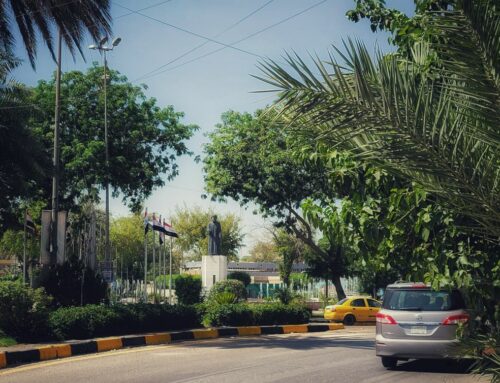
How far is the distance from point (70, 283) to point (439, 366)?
11.2 m

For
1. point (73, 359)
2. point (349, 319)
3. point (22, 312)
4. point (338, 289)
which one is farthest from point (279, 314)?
point (338, 289)

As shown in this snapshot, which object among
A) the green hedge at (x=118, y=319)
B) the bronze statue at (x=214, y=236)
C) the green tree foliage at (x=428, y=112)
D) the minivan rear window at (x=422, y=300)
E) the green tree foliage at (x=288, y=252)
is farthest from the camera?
the green tree foliage at (x=288, y=252)

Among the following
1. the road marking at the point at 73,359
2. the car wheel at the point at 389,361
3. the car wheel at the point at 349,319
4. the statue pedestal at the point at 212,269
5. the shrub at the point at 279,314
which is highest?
the statue pedestal at the point at 212,269

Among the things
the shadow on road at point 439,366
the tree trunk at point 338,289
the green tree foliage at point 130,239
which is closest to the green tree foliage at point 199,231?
the green tree foliage at point 130,239

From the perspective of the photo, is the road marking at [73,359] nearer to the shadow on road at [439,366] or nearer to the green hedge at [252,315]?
the green hedge at [252,315]

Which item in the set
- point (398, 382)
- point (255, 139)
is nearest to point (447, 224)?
point (398, 382)

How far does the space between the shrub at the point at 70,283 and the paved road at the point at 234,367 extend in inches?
182

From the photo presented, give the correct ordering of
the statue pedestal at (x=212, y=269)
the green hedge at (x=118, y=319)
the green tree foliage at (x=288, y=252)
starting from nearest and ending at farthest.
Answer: the green hedge at (x=118, y=319)
the statue pedestal at (x=212, y=269)
the green tree foliage at (x=288, y=252)

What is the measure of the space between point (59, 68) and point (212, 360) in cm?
1333

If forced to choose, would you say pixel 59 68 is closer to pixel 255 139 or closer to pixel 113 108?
pixel 113 108

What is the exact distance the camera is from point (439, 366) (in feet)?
40.9

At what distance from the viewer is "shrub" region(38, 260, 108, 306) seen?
19.4 meters

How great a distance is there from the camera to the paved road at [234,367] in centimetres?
1071

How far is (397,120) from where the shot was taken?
12.6ft
